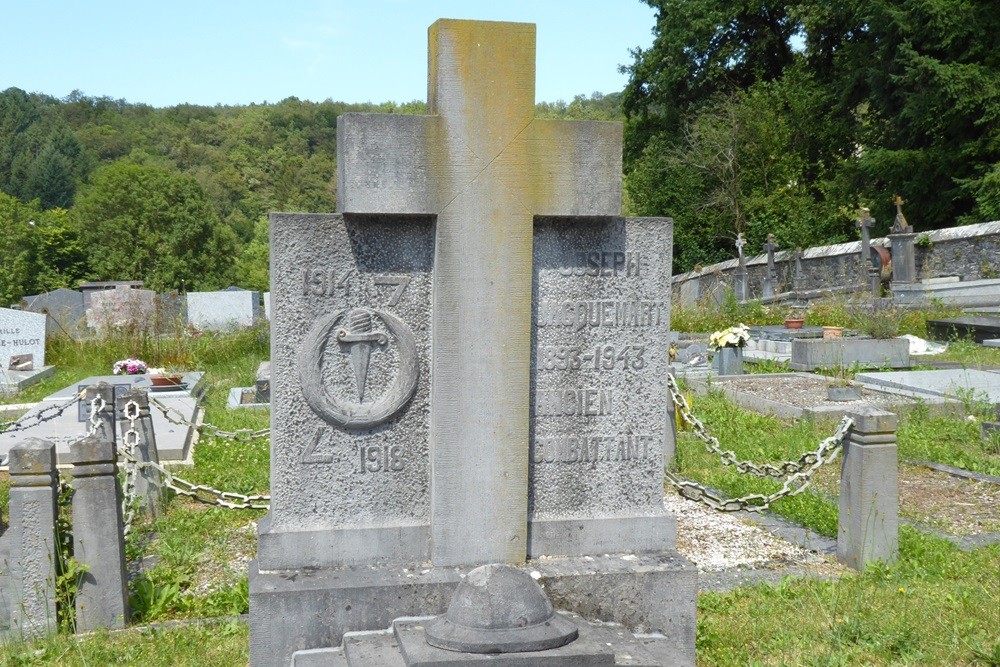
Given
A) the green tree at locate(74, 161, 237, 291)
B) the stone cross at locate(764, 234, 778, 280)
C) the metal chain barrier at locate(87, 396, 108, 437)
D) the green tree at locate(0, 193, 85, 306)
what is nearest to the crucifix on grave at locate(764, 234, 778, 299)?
the stone cross at locate(764, 234, 778, 280)

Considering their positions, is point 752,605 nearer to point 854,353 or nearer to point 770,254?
point 854,353

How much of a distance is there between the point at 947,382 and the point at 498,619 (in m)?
9.23

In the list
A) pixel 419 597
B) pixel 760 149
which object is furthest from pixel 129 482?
pixel 760 149

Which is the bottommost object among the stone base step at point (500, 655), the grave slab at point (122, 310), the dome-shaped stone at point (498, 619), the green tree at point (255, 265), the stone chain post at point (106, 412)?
the stone base step at point (500, 655)

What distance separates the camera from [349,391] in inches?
132

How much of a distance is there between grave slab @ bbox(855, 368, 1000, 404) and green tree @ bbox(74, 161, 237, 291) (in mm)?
45256

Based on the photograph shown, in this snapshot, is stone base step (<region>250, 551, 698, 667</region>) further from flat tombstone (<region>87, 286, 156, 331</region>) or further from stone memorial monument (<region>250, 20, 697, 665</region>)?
flat tombstone (<region>87, 286, 156, 331</region>)

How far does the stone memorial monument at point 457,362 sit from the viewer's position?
3240 mm

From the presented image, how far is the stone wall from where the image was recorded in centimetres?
2119

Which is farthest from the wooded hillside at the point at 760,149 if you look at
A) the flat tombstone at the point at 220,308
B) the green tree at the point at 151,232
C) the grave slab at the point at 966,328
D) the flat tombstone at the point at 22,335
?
the flat tombstone at the point at 22,335

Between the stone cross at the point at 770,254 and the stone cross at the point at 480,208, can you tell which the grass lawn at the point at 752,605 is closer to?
the stone cross at the point at 480,208

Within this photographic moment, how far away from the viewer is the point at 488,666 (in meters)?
2.74

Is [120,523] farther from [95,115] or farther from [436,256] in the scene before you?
[95,115]

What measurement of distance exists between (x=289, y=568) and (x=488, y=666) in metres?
0.94
